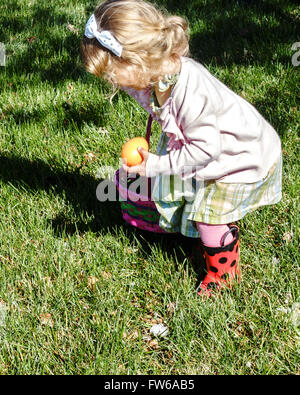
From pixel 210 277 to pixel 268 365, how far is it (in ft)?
1.64

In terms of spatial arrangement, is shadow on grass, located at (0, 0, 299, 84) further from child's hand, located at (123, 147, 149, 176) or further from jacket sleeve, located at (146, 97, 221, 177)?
jacket sleeve, located at (146, 97, 221, 177)

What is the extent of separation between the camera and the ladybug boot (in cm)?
219

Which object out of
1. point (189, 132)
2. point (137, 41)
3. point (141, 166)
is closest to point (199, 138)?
point (189, 132)

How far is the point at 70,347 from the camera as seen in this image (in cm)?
207

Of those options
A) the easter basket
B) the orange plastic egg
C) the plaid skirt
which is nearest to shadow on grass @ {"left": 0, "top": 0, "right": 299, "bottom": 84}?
the easter basket

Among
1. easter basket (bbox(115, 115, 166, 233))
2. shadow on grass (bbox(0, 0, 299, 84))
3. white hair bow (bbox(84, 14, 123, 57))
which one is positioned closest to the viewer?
white hair bow (bbox(84, 14, 123, 57))

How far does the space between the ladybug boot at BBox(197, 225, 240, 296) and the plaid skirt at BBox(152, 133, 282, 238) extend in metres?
0.12

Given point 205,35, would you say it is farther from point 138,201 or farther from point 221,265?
point 221,265

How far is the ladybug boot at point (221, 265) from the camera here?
2.19m

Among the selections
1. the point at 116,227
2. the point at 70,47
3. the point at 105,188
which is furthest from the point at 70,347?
the point at 70,47

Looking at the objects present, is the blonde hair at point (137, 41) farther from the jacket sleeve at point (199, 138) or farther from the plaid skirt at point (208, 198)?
the plaid skirt at point (208, 198)
